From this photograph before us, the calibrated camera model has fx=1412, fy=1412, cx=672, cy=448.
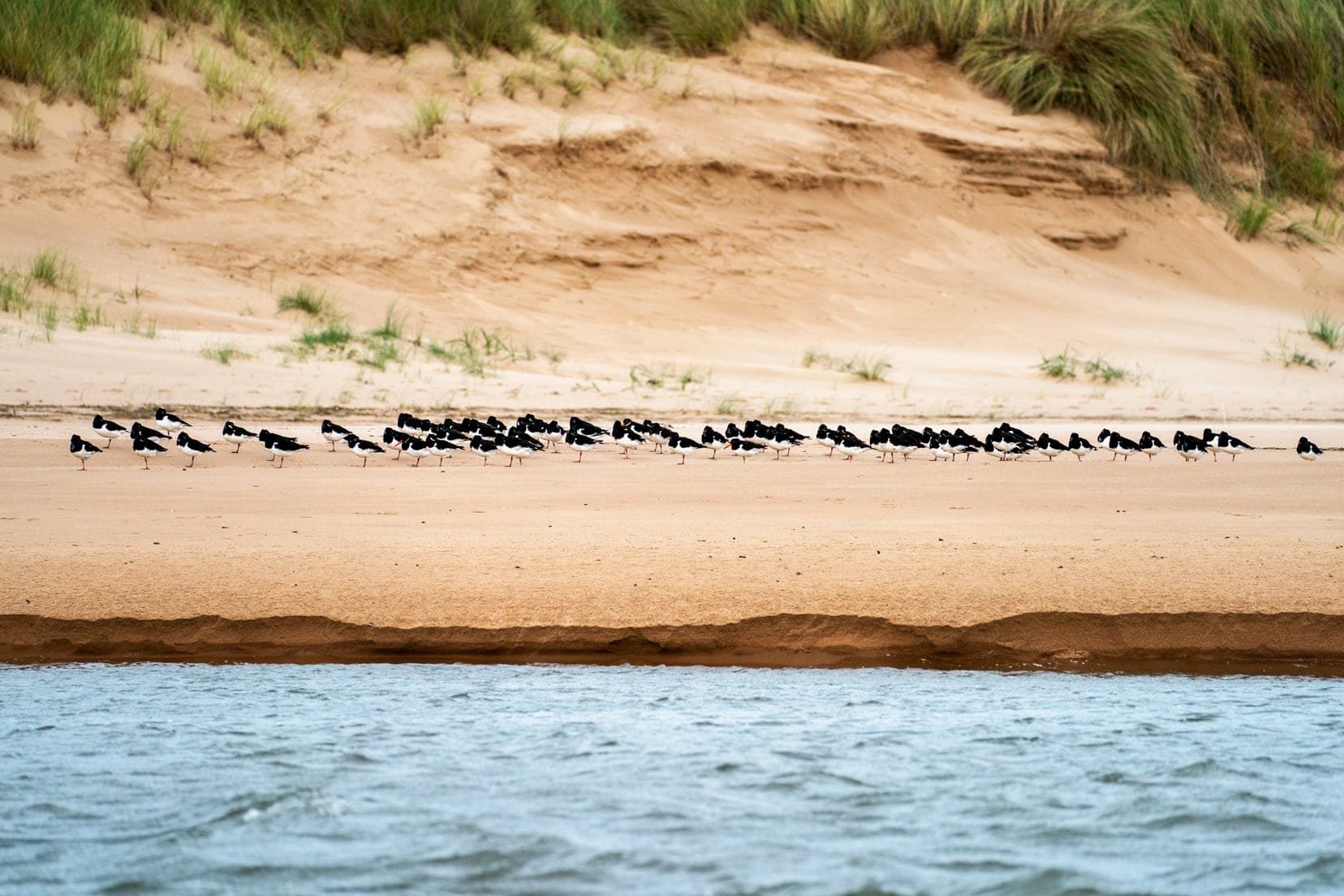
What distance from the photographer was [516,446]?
38.4 ft

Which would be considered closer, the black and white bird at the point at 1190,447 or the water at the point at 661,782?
the water at the point at 661,782

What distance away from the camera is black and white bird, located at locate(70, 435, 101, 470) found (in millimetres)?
10609

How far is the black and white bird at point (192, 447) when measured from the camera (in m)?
11.1

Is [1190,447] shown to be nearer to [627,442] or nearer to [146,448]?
[627,442]

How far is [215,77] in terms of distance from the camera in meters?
22.1

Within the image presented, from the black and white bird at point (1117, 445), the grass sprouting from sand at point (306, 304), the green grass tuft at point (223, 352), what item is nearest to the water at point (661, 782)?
the black and white bird at point (1117, 445)

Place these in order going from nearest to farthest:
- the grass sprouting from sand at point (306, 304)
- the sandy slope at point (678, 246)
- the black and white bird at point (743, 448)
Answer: the black and white bird at point (743, 448)
the sandy slope at point (678, 246)
the grass sprouting from sand at point (306, 304)

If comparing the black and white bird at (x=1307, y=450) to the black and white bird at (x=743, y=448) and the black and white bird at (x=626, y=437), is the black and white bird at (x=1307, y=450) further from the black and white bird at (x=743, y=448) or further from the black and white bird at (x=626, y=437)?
the black and white bird at (x=626, y=437)

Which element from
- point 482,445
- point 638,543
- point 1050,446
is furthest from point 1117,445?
point 638,543

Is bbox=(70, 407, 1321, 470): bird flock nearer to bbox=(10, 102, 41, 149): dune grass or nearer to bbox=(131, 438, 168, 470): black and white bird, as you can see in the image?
bbox=(131, 438, 168, 470): black and white bird

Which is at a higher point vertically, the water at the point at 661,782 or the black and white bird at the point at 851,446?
the black and white bird at the point at 851,446

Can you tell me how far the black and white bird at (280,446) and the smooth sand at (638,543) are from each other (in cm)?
13

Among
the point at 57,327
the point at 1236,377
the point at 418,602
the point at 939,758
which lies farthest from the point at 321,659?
the point at 1236,377

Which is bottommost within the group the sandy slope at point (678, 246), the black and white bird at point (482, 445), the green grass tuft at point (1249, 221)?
the black and white bird at point (482, 445)
